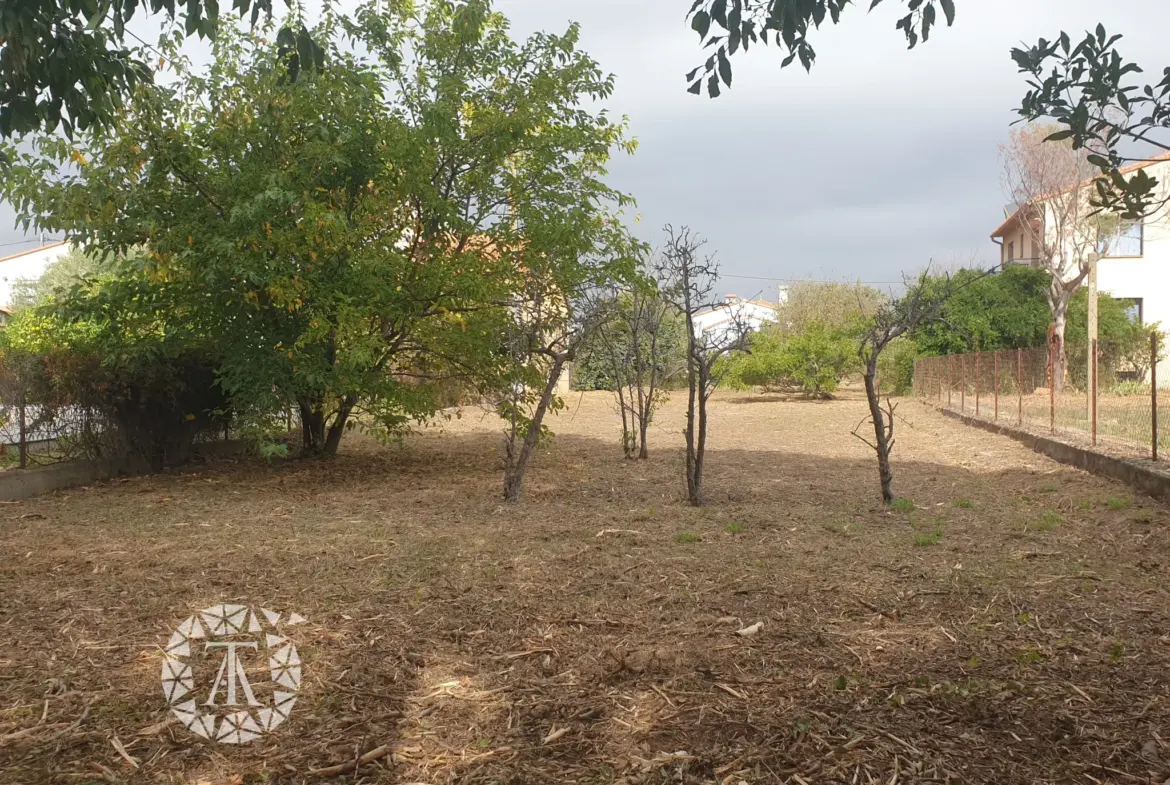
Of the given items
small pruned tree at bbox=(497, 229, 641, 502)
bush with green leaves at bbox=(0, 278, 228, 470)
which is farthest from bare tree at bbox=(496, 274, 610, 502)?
bush with green leaves at bbox=(0, 278, 228, 470)

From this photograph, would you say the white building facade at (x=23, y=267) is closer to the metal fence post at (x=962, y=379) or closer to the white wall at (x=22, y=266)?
the white wall at (x=22, y=266)

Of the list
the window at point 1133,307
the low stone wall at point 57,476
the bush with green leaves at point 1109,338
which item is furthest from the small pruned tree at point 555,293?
the window at point 1133,307

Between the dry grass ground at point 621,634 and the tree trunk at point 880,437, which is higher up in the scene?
the tree trunk at point 880,437

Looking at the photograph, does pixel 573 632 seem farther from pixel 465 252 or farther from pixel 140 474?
pixel 140 474

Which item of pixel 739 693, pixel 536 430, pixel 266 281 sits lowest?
pixel 739 693

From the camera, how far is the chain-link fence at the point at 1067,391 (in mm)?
10719

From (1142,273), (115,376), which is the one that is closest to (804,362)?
(1142,273)

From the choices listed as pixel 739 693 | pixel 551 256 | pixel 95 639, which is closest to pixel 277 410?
pixel 551 256

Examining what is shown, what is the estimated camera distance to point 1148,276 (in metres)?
28.2

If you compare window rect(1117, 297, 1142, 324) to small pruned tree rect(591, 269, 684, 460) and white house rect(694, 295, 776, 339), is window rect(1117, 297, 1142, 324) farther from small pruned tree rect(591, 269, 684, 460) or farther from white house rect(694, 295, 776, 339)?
small pruned tree rect(591, 269, 684, 460)

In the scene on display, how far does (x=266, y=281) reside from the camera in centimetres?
927

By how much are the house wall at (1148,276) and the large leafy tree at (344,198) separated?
2338cm

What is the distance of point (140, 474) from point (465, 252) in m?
4.71

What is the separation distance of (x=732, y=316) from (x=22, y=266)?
4762 centimetres
